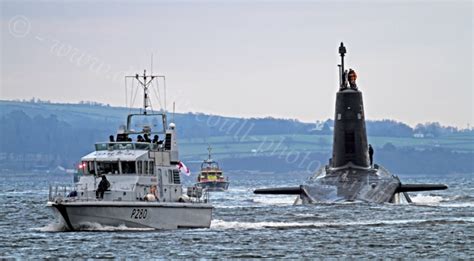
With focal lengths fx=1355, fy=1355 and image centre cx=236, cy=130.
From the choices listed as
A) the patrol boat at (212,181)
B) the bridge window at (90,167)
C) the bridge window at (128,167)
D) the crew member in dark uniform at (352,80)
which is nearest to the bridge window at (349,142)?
the crew member in dark uniform at (352,80)

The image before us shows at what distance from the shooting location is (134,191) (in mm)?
43719

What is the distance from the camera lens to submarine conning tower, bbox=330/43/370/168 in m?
72.5

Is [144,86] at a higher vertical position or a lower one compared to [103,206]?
higher

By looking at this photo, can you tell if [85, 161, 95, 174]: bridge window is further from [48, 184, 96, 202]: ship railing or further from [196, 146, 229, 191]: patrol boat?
[196, 146, 229, 191]: patrol boat

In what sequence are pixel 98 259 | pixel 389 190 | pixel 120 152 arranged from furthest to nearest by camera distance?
1. pixel 389 190
2. pixel 120 152
3. pixel 98 259

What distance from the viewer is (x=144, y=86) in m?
46.5

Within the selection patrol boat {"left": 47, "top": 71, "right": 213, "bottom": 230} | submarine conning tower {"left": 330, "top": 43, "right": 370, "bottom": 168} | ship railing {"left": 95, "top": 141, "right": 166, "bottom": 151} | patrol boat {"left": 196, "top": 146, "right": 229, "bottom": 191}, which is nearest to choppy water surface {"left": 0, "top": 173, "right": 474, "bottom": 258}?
patrol boat {"left": 47, "top": 71, "right": 213, "bottom": 230}

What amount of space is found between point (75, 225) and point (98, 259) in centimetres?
642

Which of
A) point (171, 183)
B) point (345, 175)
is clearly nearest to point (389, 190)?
point (345, 175)

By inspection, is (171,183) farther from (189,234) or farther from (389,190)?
(389,190)

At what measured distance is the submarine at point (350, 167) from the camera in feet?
224

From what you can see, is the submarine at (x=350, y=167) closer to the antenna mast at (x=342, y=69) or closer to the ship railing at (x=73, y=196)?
the antenna mast at (x=342, y=69)

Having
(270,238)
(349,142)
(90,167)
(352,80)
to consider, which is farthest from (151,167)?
(352,80)

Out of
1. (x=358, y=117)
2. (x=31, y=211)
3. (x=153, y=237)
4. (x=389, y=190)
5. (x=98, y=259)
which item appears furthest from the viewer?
(x=358, y=117)
